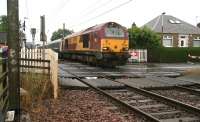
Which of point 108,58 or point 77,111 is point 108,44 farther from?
point 77,111

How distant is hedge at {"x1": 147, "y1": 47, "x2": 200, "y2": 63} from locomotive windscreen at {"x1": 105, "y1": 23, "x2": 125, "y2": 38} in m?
15.8

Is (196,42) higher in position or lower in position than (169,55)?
higher

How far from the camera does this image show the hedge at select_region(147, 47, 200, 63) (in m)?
44.8

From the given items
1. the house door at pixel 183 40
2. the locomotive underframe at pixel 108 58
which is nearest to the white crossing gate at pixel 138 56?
the locomotive underframe at pixel 108 58

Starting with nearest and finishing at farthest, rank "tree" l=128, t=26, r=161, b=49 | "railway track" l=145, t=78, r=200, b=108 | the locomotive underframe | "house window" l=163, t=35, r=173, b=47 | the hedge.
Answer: "railway track" l=145, t=78, r=200, b=108
the locomotive underframe
the hedge
"tree" l=128, t=26, r=161, b=49
"house window" l=163, t=35, r=173, b=47

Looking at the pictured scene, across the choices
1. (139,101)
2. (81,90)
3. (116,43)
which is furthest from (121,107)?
(116,43)

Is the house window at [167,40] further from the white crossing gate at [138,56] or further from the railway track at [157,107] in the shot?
the railway track at [157,107]

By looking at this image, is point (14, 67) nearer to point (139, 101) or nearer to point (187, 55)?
point (139, 101)

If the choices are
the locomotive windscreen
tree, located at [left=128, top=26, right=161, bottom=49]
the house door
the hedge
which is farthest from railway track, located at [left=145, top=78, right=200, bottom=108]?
the house door

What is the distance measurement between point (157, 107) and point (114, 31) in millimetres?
18631

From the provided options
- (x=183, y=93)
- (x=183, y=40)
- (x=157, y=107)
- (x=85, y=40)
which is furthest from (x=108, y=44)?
(x=183, y=40)

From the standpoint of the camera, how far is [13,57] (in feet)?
29.8

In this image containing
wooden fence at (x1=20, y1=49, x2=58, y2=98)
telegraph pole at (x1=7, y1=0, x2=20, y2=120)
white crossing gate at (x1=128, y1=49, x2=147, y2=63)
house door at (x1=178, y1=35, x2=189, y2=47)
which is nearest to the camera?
telegraph pole at (x1=7, y1=0, x2=20, y2=120)

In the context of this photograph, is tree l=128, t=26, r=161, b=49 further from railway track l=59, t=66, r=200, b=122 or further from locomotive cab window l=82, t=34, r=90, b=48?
railway track l=59, t=66, r=200, b=122
